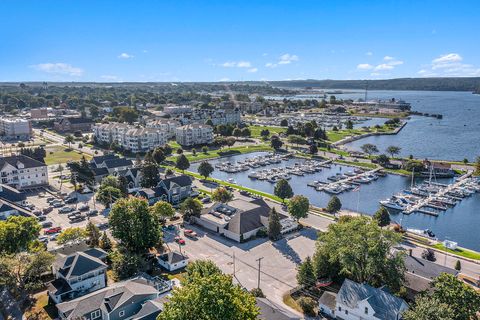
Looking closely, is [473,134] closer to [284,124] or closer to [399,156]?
[399,156]

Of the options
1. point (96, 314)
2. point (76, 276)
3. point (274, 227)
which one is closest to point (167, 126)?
point (274, 227)

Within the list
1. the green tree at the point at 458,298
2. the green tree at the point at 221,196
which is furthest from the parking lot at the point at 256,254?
the green tree at the point at 458,298

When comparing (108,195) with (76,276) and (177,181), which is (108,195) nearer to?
(177,181)

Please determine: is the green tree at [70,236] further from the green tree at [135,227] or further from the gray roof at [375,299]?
the gray roof at [375,299]

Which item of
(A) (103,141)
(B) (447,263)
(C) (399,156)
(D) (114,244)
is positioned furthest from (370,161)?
(A) (103,141)

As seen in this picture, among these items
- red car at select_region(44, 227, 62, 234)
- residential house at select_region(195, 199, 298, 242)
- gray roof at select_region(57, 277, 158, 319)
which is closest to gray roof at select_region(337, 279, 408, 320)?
gray roof at select_region(57, 277, 158, 319)

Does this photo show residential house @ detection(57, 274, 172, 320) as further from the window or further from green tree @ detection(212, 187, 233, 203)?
green tree @ detection(212, 187, 233, 203)
